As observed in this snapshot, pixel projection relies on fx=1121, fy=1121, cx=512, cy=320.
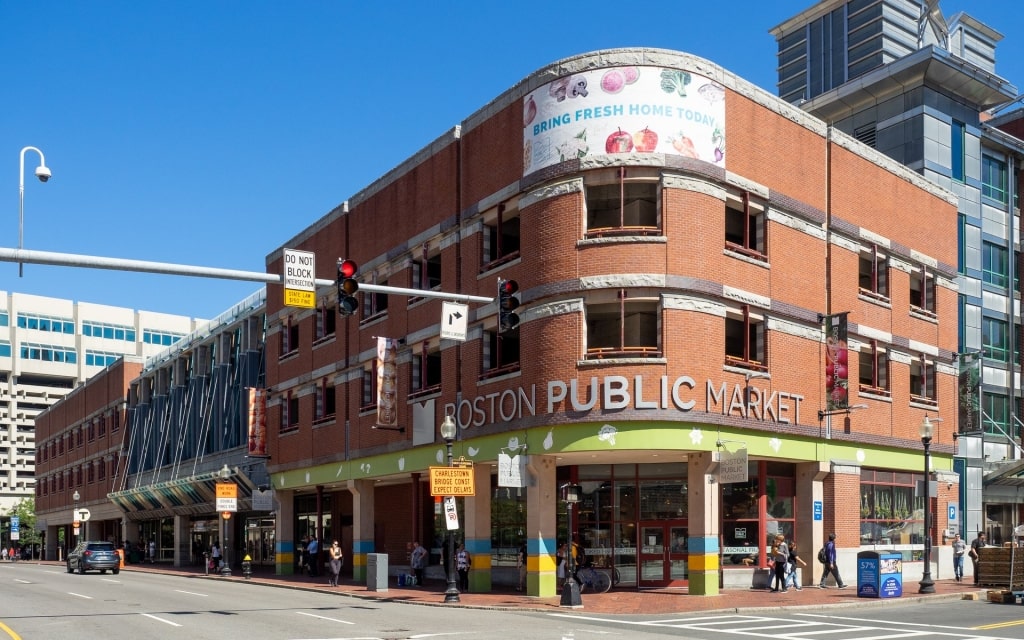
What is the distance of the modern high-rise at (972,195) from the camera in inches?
1842

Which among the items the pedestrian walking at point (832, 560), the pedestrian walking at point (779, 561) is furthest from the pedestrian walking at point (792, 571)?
the pedestrian walking at point (832, 560)

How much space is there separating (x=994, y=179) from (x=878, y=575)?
27600 millimetres

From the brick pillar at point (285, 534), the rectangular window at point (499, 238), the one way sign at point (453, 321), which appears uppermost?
the rectangular window at point (499, 238)

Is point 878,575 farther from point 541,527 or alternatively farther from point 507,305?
point 507,305

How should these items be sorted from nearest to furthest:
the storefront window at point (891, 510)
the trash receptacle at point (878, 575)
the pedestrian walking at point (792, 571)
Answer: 1. the trash receptacle at point (878, 575)
2. the pedestrian walking at point (792, 571)
3. the storefront window at point (891, 510)

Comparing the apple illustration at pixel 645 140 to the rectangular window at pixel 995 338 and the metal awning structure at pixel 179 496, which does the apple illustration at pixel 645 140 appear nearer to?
the rectangular window at pixel 995 338

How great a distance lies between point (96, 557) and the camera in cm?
5475

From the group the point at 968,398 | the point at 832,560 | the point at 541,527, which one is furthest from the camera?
the point at 968,398

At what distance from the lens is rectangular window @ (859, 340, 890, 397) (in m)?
38.3

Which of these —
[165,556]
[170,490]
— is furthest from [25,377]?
[170,490]

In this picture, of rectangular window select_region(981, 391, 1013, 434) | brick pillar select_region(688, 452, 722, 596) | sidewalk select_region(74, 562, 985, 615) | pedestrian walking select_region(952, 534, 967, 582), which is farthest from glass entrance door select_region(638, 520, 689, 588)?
rectangular window select_region(981, 391, 1013, 434)

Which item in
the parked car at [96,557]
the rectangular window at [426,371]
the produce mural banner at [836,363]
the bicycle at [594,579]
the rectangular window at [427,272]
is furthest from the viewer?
the parked car at [96,557]

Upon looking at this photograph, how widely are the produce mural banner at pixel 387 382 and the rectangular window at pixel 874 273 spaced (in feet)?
54.1

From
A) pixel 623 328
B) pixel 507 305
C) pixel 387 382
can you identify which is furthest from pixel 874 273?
pixel 507 305
